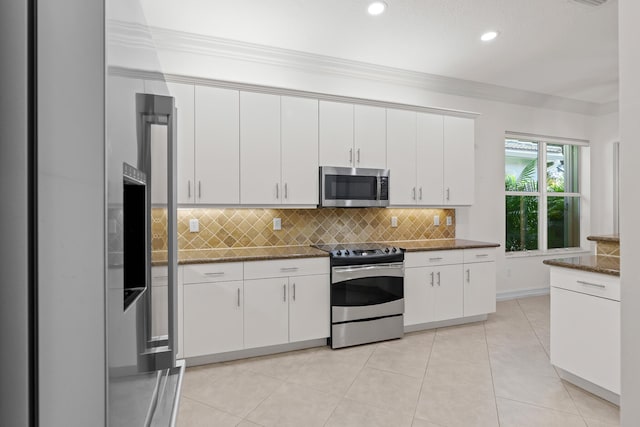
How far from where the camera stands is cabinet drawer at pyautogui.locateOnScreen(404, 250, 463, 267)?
3.62m

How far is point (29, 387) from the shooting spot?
0.33m

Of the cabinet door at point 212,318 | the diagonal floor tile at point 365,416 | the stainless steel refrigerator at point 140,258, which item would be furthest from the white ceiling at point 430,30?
the diagonal floor tile at point 365,416

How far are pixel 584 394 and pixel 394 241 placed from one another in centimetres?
221

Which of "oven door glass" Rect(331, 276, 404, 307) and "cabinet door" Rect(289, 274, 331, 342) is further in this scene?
"oven door glass" Rect(331, 276, 404, 307)

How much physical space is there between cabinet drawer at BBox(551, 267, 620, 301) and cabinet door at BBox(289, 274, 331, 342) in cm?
183

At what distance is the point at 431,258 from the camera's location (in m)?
3.71

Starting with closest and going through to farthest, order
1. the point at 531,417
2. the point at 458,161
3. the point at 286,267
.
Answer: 1. the point at 531,417
2. the point at 286,267
3. the point at 458,161

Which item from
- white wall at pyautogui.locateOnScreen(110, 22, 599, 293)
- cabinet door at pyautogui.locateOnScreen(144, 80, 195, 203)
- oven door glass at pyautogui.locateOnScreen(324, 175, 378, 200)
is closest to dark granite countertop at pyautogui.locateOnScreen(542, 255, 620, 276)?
oven door glass at pyautogui.locateOnScreen(324, 175, 378, 200)

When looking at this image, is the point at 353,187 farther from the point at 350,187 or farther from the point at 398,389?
the point at 398,389

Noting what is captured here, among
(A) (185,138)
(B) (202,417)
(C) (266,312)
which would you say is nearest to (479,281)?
(C) (266,312)

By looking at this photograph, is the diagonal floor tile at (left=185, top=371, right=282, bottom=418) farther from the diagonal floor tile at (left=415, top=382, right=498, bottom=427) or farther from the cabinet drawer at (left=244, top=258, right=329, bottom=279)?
the diagonal floor tile at (left=415, top=382, right=498, bottom=427)

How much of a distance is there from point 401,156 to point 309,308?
1915mm

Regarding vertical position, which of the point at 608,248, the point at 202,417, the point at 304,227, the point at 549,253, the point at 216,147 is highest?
the point at 216,147

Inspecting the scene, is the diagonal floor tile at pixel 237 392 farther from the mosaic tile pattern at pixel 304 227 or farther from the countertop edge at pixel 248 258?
the mosaic tile pattern at pixel 304 227
